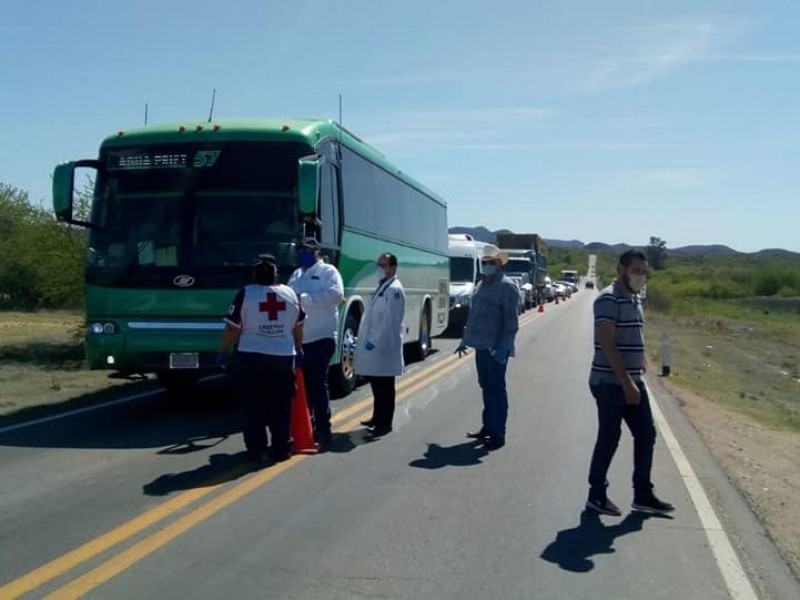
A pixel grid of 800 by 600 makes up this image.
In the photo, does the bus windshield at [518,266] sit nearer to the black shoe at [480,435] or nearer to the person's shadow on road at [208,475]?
the black shoe at [480,435]

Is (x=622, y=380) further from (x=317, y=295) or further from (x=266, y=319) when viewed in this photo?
(x=317, y=295)

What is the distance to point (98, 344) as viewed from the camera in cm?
1130

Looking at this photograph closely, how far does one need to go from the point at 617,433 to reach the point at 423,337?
12429 millimetres

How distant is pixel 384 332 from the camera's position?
1050cm

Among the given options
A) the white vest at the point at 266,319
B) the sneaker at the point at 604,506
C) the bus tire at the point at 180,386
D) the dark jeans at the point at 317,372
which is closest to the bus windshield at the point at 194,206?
the dark jeans at the point at 317,372

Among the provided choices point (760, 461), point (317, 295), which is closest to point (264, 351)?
point (317, 295)

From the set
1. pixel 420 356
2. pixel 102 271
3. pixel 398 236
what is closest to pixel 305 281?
pixel 102 271

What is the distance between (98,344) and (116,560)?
5716mm

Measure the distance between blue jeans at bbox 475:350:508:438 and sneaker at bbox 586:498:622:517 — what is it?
8.63ft

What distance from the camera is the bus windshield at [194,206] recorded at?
36.8 feet

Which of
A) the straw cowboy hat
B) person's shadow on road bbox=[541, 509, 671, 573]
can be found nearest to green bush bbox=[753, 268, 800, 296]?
the straw cowboy hat

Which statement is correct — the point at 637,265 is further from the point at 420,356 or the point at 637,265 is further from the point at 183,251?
the point at 420,356

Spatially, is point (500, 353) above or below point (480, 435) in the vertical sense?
above

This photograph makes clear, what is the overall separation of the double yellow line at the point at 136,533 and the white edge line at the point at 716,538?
3.51 metres
